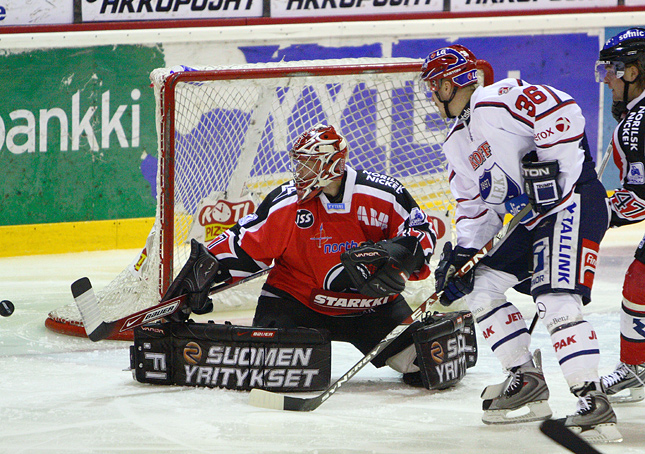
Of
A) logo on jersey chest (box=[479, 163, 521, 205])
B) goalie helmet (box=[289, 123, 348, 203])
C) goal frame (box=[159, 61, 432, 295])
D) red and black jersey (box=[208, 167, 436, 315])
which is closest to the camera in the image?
logo on jersey chest (box=[479, 163, 521, 205])

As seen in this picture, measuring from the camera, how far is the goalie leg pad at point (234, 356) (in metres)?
3.14

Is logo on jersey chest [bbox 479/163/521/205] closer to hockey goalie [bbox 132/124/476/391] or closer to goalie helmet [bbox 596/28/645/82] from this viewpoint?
hockey goalie [bbox 132/124/476/391]

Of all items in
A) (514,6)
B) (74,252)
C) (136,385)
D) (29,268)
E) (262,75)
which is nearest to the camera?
(136,385)

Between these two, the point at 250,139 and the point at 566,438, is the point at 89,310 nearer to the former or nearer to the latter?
the point at 250,139

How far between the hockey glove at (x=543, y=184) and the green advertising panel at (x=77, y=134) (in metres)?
3.74

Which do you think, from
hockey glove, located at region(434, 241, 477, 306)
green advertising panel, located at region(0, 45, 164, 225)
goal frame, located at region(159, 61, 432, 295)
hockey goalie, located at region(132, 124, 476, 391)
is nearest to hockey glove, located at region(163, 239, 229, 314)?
hockey goalie, located at region(132, 124, 476, 391)

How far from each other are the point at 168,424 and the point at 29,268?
2.92m

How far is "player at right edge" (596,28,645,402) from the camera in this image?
9.63 feet

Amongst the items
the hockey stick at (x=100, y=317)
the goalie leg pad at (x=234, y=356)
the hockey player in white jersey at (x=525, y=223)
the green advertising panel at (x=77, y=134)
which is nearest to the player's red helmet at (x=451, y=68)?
the hockey player in white jersey at (x=525, y=223)

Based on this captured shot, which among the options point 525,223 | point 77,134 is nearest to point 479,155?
point 525,223

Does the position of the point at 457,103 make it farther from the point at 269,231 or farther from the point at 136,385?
the point at 136,385

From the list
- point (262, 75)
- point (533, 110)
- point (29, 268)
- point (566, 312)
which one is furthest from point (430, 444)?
point (29, 268)

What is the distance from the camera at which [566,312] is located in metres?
2.56

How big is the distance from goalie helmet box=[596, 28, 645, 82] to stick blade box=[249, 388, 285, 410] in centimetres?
150
